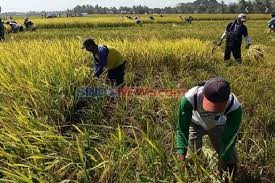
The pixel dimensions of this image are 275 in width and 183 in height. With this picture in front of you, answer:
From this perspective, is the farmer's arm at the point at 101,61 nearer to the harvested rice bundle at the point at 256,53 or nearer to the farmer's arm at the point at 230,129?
the farmer's arm at the point at 230,129

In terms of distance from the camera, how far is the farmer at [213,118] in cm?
287

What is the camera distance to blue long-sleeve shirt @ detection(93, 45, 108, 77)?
555 cm

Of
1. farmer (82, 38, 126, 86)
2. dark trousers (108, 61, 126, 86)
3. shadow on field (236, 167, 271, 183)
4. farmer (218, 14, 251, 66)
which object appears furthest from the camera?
farmer (218, 14, 251, 66)

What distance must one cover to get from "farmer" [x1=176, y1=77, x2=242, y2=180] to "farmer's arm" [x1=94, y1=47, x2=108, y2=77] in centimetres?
220

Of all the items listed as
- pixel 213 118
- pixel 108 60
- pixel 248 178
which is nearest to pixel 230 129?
pixel 213 118

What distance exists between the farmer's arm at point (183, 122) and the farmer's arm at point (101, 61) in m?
2.46

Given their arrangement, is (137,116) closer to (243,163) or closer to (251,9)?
(243,163)

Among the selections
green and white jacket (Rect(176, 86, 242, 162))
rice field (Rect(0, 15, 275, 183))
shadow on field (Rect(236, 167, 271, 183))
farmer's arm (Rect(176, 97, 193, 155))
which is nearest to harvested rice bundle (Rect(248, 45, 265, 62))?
rice field (Rect(0, 15, 275, 183))

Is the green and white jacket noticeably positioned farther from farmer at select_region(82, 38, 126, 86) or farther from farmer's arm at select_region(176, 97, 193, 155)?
farmer at select_region(82, 38, 126, 86)

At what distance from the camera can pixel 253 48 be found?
10.1m

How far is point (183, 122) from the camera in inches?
126

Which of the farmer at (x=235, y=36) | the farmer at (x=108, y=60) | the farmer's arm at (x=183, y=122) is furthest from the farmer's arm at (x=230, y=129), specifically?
the farmer at (x=235, y=36)

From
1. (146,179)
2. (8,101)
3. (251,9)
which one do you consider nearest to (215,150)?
(146,179)

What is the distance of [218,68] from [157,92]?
3149 mm
